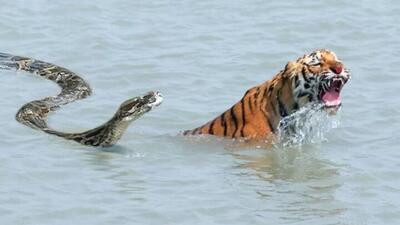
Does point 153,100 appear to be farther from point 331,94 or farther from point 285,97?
point 331,94

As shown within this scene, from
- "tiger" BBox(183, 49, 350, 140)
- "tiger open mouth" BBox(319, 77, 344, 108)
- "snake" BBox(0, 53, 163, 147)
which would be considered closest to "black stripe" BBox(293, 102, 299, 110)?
"tiger" BBox(183, 49, 350, 140)

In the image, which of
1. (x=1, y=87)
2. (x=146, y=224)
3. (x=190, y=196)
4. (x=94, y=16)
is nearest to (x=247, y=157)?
(x=190, y=196)

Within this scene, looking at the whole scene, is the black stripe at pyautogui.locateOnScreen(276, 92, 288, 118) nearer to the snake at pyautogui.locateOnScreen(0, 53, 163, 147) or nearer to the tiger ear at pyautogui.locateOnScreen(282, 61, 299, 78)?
the tiger ear at pyautogui.locateOnScreen(282, 61, 299, 78)

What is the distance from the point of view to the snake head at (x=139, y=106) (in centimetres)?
1139

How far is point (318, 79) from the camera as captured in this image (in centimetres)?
1163

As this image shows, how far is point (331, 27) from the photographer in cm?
1644

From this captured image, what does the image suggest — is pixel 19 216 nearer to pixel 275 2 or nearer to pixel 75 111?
pixel 75 111

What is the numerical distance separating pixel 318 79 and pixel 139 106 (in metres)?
Answer: 1.57

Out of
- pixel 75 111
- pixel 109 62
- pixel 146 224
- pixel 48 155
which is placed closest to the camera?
pixel 146 224

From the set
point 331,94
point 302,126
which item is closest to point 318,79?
point 331,94

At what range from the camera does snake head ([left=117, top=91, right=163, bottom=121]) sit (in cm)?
1139

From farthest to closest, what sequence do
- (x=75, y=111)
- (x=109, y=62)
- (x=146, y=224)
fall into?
(x=109, y=62) → (x=75, y=111) → (x=146, y=224)

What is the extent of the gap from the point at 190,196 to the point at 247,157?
1361 millimetres

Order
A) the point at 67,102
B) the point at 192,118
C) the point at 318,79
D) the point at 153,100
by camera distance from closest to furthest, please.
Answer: the point at 153,100
the point at 318,79
the point at 192,118
the point at 67,102
